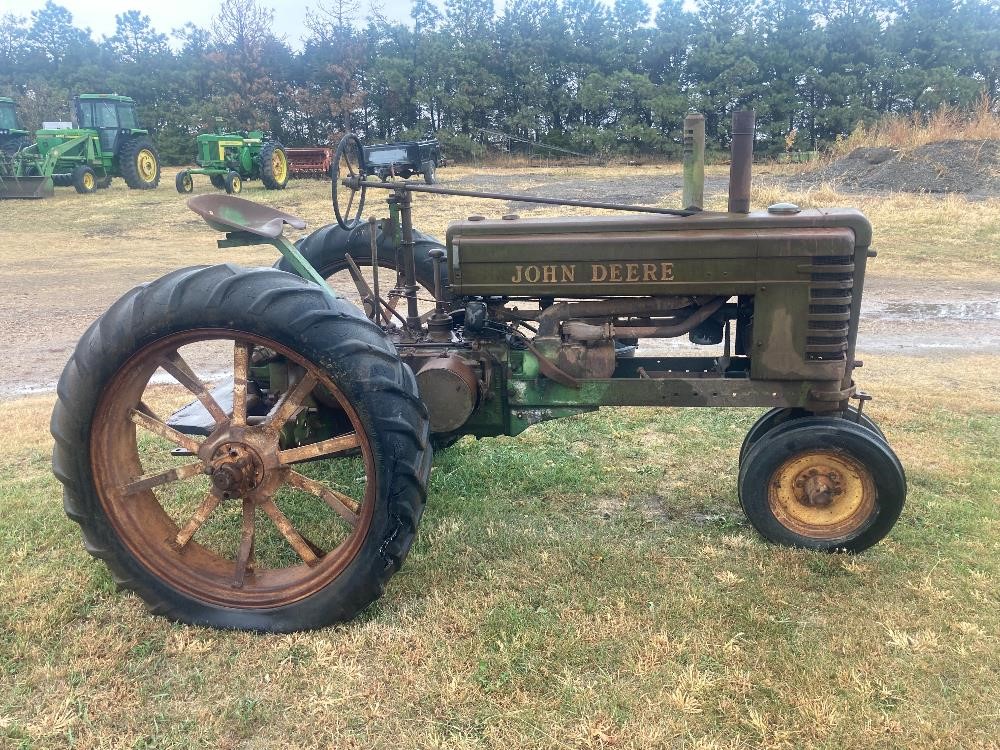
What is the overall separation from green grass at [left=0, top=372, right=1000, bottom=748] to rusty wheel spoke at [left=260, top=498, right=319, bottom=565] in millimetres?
278

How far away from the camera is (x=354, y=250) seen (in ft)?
14.1

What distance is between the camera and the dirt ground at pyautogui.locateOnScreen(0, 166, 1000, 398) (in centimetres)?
739

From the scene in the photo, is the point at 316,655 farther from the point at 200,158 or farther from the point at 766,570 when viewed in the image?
the point at 200,158

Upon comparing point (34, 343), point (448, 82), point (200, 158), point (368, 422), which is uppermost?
point (448, 82)

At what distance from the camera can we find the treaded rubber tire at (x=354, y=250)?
4211 millimetres

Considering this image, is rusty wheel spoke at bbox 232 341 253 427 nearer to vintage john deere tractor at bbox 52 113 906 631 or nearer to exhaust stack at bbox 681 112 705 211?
vintage john deere tractor at bbox 52 113 906 631

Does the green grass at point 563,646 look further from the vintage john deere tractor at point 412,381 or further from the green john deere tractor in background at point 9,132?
the green john deere tractor in background at point 9,132

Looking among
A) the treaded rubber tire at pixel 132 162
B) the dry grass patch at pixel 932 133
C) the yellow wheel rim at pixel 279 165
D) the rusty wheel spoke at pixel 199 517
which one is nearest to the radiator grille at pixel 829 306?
the rusty wheel spoke at pixel 199 517

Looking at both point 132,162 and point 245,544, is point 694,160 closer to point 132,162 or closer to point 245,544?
point 245,544

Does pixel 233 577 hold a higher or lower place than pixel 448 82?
lower

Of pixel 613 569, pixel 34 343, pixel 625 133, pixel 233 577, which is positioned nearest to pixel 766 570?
pixel 613 569

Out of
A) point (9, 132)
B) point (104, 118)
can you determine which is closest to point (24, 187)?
point (9, 132)

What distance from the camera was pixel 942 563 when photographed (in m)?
3.01

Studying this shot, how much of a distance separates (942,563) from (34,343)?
25.3 feet
